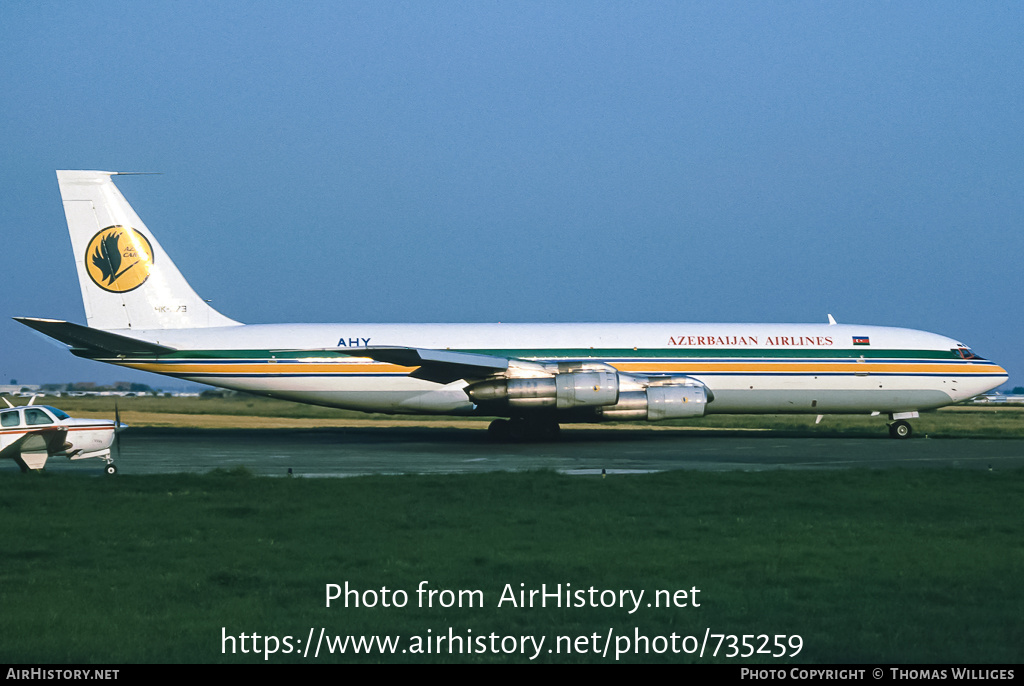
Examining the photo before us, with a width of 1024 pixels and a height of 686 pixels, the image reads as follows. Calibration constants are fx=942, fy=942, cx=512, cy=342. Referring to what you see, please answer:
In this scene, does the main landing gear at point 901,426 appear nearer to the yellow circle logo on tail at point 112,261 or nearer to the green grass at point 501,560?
the green grass at point 501,560

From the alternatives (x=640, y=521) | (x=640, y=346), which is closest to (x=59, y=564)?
(x=640, y=521)

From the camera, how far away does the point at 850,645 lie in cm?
711

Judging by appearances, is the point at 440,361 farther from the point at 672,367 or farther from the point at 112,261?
the point at 112,261

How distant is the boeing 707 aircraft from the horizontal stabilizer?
74 millimetres

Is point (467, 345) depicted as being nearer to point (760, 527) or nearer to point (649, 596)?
point (760, 527)

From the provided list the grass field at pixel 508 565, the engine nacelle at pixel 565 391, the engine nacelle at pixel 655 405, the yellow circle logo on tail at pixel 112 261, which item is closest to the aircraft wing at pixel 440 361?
the engine nacelle at pixel 565 391

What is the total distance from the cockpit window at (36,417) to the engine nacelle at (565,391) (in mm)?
13549

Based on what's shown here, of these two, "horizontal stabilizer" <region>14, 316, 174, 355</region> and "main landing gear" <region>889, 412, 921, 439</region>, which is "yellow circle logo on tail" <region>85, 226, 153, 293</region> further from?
"main landing gear" <region>889, 412, 921, 439</region>

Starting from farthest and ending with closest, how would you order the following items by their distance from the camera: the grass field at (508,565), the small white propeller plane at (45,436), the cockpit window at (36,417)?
the cockpit window at (36,417) → the small white propeller plane at (45,436) → the grass field at (508,565)

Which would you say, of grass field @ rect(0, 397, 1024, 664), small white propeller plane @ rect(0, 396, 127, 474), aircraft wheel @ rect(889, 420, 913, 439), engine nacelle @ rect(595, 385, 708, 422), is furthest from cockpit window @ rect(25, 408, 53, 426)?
aircraft wheel @ rect(889, 420, 913, 439)

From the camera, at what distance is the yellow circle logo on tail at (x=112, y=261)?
30828mm

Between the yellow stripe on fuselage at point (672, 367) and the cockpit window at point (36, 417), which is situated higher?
the yellow stripe on fuselage at point (672, 367)

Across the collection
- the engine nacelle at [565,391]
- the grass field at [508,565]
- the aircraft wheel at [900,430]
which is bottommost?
the grass field at [508,565]

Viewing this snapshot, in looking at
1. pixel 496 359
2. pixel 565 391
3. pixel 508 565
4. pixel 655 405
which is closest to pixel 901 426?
pixel 655 405
